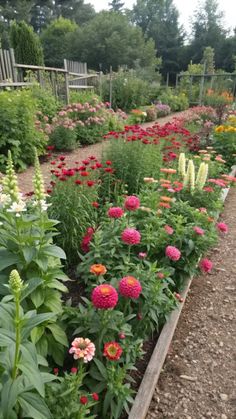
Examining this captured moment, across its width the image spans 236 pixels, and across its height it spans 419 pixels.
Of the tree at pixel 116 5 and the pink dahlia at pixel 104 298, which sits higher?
the tree at pixel 116 5

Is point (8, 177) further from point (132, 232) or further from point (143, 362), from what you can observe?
point (143, 362)

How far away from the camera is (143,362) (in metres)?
2.22

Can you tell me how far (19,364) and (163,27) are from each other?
162ft

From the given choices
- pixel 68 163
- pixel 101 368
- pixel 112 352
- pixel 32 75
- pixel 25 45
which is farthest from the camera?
pixel 25 45

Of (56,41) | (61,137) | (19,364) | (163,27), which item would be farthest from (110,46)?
(19,364)

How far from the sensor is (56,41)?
118 ft

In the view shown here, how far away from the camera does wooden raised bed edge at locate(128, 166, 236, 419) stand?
6.06 ft

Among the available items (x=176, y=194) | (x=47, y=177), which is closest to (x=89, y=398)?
(x=176, y=194)

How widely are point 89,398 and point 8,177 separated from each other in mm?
1240

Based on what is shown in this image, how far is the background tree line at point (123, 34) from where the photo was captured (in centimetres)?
3204

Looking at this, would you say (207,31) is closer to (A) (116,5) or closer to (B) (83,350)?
(A) (116,5)

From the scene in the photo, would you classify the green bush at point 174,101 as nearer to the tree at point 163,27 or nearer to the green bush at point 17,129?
the green bush at point 17,129

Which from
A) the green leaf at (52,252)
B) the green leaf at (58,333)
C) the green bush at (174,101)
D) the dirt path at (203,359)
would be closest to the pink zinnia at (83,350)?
the green leaf at (58,333)

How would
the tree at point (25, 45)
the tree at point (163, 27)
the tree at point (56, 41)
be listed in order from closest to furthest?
the tree at point (25, 45) < the tree at point (56, 41) < the tree at point (163, 27)
